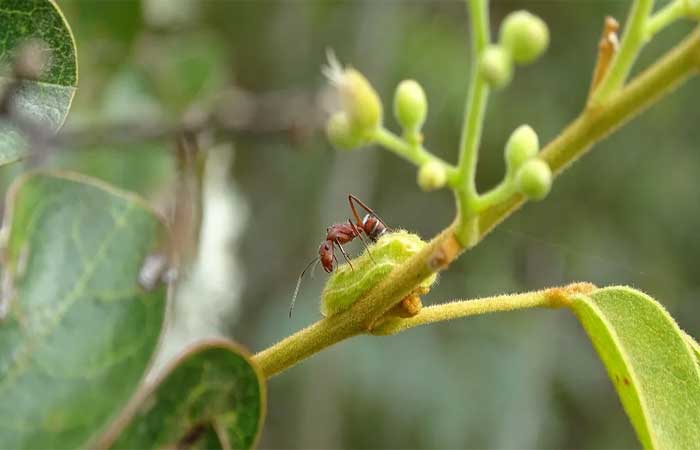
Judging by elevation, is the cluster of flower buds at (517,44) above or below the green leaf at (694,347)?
above

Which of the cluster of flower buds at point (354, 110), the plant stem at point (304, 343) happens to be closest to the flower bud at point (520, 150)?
the cluster of flower buds at point (354, 110)

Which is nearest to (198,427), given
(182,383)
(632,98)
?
(182,383)

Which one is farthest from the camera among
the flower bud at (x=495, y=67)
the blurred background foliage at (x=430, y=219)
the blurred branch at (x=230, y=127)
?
the blurred background foliage at (x=430, y=219)

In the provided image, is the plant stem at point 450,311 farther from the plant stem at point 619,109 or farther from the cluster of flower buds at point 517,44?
the cluster of flower buds at point 517,44

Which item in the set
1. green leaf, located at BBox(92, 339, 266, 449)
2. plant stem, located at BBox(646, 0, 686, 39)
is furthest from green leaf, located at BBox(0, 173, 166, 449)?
plant stem, located at BBox(646, 0, 686, 39)

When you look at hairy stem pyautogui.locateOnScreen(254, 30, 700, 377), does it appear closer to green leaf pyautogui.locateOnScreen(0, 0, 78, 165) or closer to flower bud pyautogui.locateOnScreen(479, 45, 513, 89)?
flower bud pyautogui.locateOnScreen(479, 45, 513, 89)

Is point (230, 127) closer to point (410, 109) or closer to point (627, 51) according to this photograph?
point (410, 109)
